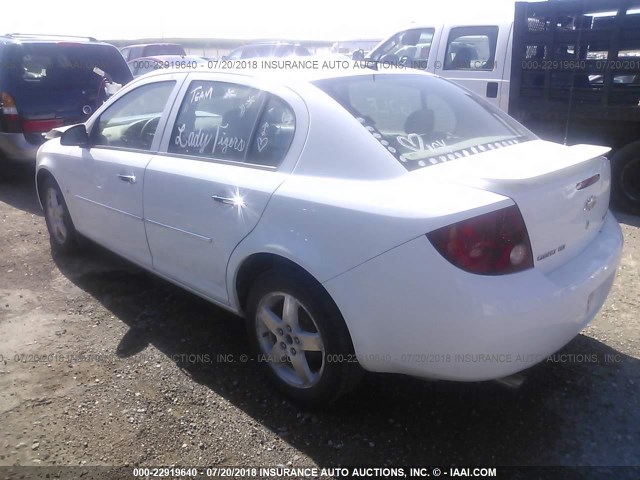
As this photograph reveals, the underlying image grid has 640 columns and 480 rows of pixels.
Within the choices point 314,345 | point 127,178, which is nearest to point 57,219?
point 127,178

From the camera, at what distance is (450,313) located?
7.09 feet

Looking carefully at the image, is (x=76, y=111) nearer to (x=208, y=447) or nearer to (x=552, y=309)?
(x=208, y=447)

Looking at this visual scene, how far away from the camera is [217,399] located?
115 inches

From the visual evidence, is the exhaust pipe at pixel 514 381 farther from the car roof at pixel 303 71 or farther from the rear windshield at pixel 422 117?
the car roof at pixel 303 71

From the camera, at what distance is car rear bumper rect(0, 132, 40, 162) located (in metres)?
6.65

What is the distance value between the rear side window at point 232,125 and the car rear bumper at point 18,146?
13.8ft

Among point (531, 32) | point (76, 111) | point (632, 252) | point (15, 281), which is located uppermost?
point (531, 32)

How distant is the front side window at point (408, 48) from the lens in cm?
727

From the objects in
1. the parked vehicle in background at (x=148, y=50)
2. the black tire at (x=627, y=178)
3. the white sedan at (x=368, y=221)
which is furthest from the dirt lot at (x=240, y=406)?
the parked vehicle in background at (x=148, y=50)

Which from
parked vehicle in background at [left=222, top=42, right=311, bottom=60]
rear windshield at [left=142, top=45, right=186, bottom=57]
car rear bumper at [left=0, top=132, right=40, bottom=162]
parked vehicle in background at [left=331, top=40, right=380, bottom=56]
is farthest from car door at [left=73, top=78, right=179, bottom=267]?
rear windshield at [left=142, top=45, right=186, bottom=57]

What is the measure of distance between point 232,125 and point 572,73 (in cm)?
429

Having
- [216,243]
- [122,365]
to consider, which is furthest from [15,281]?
[216,243]

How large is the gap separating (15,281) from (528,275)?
3874 mm

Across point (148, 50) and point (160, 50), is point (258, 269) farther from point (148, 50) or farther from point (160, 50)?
point (160, 50)
